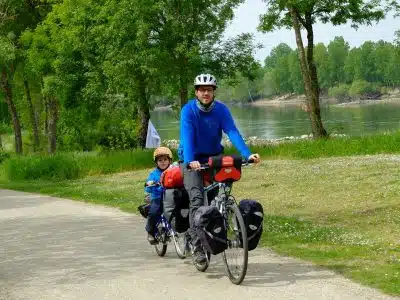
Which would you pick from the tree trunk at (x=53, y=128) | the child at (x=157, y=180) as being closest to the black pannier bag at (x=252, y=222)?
the child at (x=157, y=180)

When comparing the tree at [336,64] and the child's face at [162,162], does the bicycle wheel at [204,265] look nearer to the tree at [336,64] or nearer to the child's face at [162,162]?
the child's face at [162,162]

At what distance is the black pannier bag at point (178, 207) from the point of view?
25.7ft

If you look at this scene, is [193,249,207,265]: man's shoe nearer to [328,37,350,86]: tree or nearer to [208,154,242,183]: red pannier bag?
[208,154,242,183]: red pannier bag

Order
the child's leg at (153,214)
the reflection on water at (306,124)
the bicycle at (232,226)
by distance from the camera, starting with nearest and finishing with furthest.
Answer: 1. the bicycle at (232,226)
2. the child's leg at (153,214)
3. the reflection on water at (306,124)

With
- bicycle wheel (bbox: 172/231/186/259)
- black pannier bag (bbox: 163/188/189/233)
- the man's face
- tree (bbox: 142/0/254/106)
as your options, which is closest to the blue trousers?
bicycle wheel (bbox: 172/231/186/259)

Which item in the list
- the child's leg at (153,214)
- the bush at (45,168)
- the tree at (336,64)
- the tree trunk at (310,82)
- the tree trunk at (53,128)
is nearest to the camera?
the child's leg at (153,214)

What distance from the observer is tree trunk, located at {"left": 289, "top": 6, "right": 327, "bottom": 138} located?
1230 inches

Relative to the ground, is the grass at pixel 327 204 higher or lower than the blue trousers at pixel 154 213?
lower

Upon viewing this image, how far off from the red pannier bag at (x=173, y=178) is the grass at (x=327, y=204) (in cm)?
200

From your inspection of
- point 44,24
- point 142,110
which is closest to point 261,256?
point 142,110

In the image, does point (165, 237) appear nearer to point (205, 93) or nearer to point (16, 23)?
point (205, 93)

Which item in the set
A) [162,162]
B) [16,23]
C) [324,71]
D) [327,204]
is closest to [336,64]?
[324,71]

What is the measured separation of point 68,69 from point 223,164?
34.2m

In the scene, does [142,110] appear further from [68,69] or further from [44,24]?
[44,24]
